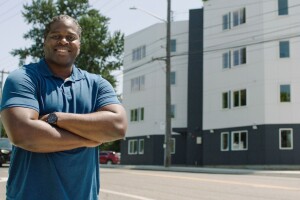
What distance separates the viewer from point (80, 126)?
8.21 feet

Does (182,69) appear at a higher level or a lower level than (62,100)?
higher

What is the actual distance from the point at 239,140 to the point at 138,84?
1484 cm

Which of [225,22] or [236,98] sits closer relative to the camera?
[236,98]

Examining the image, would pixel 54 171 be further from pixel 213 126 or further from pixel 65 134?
pixel 213 126

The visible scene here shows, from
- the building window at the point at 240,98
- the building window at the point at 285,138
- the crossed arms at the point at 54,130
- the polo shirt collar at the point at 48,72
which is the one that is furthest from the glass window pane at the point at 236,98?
the crossed arms at the point at 54,130

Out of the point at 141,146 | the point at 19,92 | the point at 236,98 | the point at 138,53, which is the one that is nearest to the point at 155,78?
the point at 138,53

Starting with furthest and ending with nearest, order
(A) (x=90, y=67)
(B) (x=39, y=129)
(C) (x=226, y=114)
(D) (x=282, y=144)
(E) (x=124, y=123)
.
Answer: (A) (x=90, y=67), (C) (x=226, y=114), (D) (x=282, y=144), (E) (x=124, y=123), (B) (x=39, y=129)

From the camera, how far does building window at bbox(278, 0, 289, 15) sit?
35.2m

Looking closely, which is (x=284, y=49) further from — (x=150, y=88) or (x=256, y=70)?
(x=150, y=88)

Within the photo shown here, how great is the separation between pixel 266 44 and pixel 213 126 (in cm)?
763

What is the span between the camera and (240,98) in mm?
36875

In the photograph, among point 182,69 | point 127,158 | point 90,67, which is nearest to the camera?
point 182,69

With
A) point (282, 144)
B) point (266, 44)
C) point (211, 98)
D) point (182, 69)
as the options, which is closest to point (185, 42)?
point (182, 69)

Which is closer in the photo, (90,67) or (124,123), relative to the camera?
(124,123)
